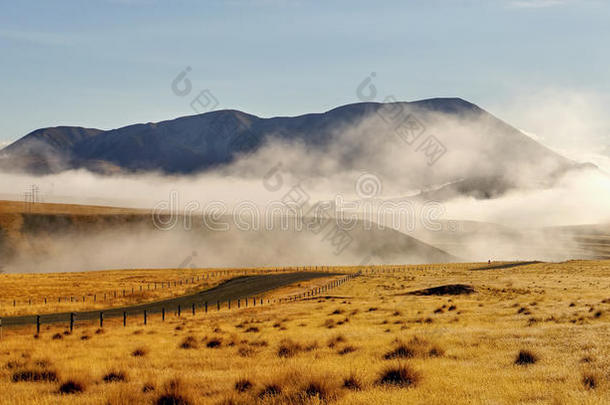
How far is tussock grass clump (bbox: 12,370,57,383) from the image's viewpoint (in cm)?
1662

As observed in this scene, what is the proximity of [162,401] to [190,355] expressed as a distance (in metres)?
8.38

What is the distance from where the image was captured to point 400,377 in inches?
570

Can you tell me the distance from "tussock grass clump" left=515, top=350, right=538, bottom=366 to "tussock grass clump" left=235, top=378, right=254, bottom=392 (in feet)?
27.0

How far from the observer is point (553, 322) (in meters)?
27.6

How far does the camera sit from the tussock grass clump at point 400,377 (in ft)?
46.3

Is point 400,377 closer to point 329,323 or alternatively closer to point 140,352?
point 140,352

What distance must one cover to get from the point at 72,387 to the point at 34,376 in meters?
2.83

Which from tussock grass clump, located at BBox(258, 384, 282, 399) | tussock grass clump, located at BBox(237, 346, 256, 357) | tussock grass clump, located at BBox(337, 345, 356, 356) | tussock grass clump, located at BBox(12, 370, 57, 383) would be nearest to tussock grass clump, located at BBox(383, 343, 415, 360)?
tussock grass clump, located at BBox(337, 345, 356, 356)

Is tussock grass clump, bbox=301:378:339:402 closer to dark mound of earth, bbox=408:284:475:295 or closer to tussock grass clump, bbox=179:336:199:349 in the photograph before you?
tussock grass clump, bbox=179:336:199:349

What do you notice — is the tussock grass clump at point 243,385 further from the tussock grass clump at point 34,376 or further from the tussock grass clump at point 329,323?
the tussock grass clump at point 329,323

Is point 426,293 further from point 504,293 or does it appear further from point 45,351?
point 45,351

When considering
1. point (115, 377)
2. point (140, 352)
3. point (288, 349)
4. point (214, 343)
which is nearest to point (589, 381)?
point (288, 349)

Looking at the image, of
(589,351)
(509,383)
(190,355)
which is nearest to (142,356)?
(190,355)

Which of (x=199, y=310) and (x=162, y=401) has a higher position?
(x=162, y=401)
